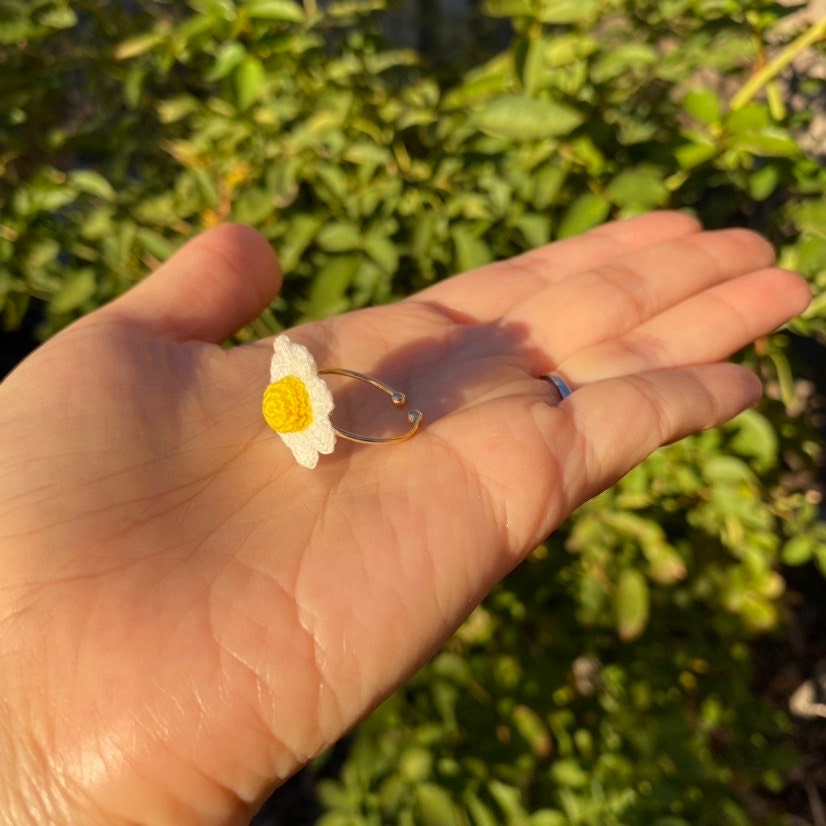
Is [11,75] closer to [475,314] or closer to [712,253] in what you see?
[475,314]

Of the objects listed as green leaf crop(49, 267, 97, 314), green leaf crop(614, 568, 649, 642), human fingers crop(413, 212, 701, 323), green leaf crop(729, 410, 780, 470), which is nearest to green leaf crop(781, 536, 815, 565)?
green leaf crop(729, 410, 780, 470)

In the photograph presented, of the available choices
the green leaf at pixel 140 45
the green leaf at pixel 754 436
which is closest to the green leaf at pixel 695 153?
the green leaf at pixel 754 436

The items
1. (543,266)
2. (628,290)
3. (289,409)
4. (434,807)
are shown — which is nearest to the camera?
(289,409)

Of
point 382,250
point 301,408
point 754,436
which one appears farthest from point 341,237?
point 754,436

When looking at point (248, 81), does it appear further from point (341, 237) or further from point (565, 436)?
point (565, 436)

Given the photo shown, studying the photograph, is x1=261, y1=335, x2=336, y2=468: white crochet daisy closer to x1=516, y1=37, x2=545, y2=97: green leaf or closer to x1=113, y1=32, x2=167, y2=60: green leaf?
x1=516, y1=37, x2=545, y2=97: green leaf

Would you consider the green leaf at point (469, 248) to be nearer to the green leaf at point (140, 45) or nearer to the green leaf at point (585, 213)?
the green leaf at point (585, 213)

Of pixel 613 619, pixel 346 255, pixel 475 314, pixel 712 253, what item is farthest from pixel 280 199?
pixel 613 619
